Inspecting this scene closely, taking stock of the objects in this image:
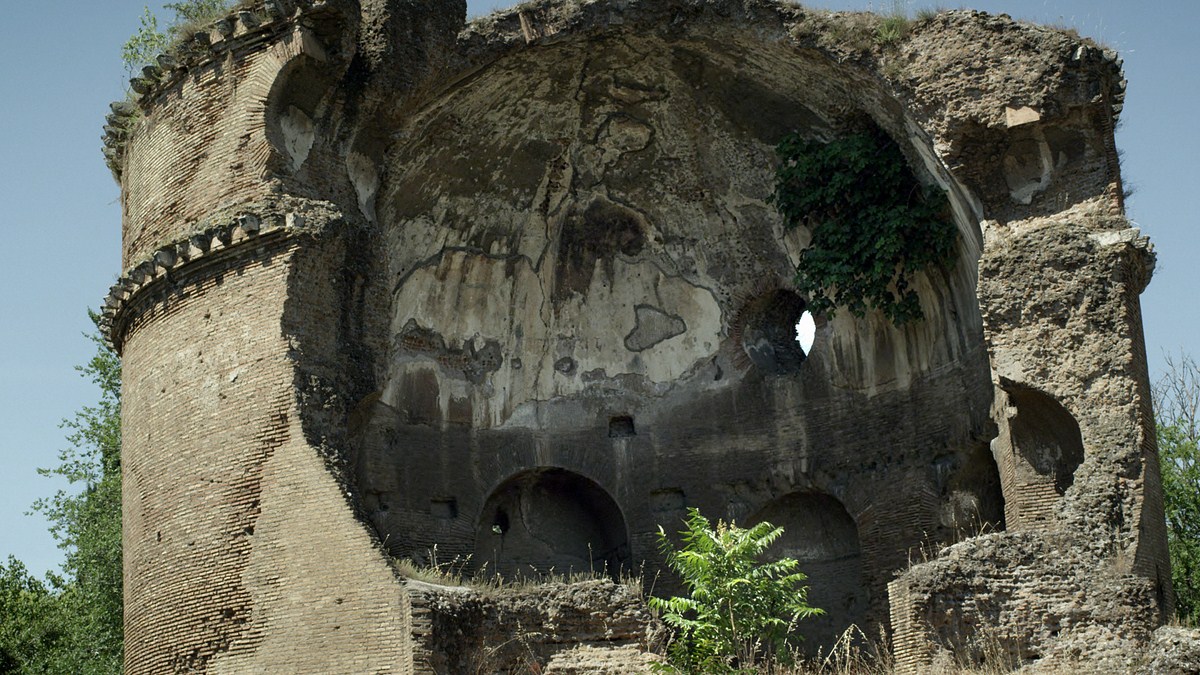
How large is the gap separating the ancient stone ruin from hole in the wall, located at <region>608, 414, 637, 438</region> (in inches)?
1.6

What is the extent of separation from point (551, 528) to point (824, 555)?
3277 millimetres

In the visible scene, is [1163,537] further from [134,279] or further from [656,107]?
[134,279]

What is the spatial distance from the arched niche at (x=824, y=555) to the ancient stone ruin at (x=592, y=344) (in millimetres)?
37

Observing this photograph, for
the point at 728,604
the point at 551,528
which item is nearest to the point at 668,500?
the point at 551,528

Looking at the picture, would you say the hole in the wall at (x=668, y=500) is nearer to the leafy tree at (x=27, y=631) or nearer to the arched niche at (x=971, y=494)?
the arched niche at (x=971, y=494)

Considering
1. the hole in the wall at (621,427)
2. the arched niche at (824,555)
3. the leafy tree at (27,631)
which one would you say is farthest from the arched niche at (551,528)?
the leafy tree at (27,631)

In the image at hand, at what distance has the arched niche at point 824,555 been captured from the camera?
18.2 metres

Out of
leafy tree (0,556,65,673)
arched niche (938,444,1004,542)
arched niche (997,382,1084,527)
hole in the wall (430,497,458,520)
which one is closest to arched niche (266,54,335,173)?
hole in the wall (430,497,458,520)

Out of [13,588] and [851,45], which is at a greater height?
[851,45]

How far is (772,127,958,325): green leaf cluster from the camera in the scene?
688 inches

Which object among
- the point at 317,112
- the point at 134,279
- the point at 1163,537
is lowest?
the point at 1163,537

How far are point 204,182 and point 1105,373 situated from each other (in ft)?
30.2

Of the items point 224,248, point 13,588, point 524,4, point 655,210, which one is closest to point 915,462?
point 655,210

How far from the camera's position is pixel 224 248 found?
1605 centimetres
